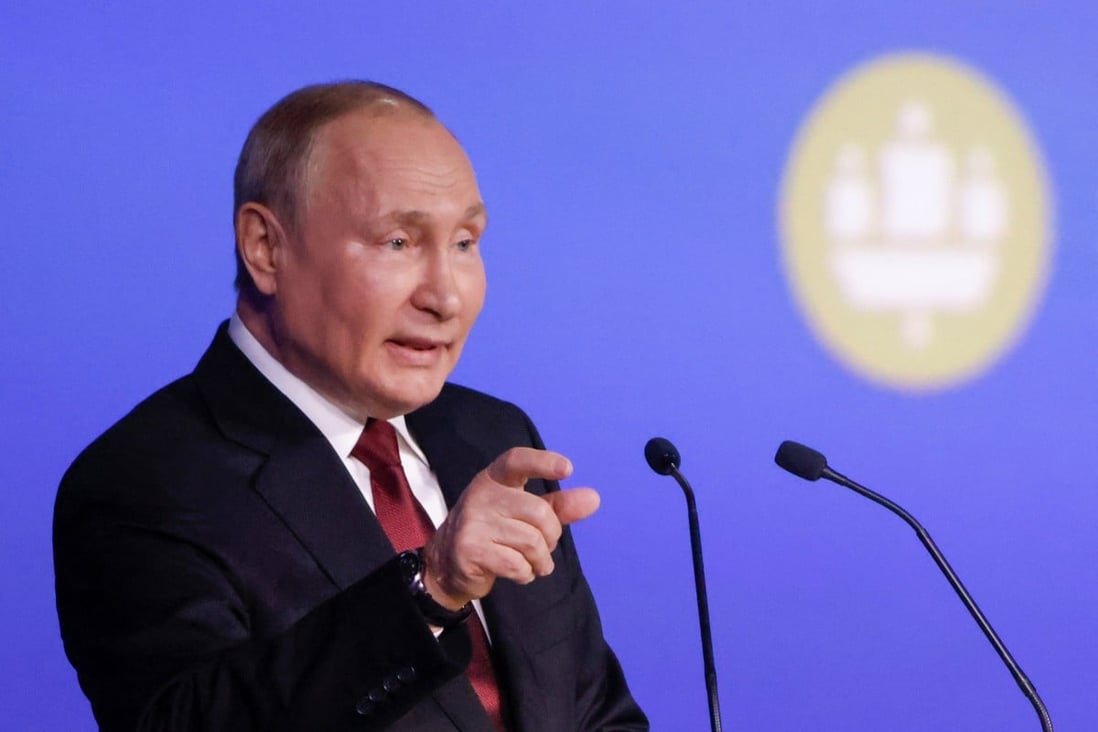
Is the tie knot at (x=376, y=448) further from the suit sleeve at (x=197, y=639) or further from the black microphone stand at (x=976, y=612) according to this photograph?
the black microphone stand at (x=976, y=612)

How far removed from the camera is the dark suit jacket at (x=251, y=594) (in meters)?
1.46

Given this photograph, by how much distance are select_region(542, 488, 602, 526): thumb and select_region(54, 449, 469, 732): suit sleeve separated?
0.17m

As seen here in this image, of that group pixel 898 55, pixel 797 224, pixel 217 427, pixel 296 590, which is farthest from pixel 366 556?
pixel 898 55

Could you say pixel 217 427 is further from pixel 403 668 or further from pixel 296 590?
pixel 403 668

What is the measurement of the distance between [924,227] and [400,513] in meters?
1.58

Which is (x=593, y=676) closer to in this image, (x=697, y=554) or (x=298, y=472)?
(x=697, y=554)

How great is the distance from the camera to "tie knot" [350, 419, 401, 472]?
70.0 inches

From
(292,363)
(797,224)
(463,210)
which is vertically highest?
(797,224)

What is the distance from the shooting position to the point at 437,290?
1676 millimetres

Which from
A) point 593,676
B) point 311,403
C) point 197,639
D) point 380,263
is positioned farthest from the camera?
point 593,676

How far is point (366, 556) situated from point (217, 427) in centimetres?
24

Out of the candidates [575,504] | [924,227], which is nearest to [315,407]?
[575,504]

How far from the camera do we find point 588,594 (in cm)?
203

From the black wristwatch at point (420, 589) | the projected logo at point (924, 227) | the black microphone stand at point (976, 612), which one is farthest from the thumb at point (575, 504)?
the projected logo at point (924, 227)
